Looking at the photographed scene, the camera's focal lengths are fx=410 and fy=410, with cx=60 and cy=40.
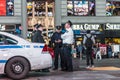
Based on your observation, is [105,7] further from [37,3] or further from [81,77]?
[81,77]

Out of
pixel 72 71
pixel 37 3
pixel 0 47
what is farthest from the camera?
pixel 37 3

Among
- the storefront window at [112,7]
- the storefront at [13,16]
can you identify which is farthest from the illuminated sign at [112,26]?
the storefront at [13,16]

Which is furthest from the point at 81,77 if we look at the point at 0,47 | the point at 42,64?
the point at 0,47

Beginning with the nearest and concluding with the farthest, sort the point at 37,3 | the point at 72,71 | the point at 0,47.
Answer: the point at 0,47 < the point at 72,71 < the point at 37,3

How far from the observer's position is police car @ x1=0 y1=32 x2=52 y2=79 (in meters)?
12.7

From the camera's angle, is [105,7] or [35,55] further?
[105,7]

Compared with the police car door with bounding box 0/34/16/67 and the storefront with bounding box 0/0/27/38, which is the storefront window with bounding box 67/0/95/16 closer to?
the storefront with bounding box 0/0/27/38

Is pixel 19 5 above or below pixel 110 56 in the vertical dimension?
above

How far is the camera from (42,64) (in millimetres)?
13109

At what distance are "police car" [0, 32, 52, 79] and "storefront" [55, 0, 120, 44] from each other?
23.5m

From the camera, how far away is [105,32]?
3697cm

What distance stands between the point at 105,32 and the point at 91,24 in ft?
4.79

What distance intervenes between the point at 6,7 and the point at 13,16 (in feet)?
3.31

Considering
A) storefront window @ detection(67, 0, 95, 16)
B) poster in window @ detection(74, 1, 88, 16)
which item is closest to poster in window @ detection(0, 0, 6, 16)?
storefront window @ detection(67, 0, 95, 16)
